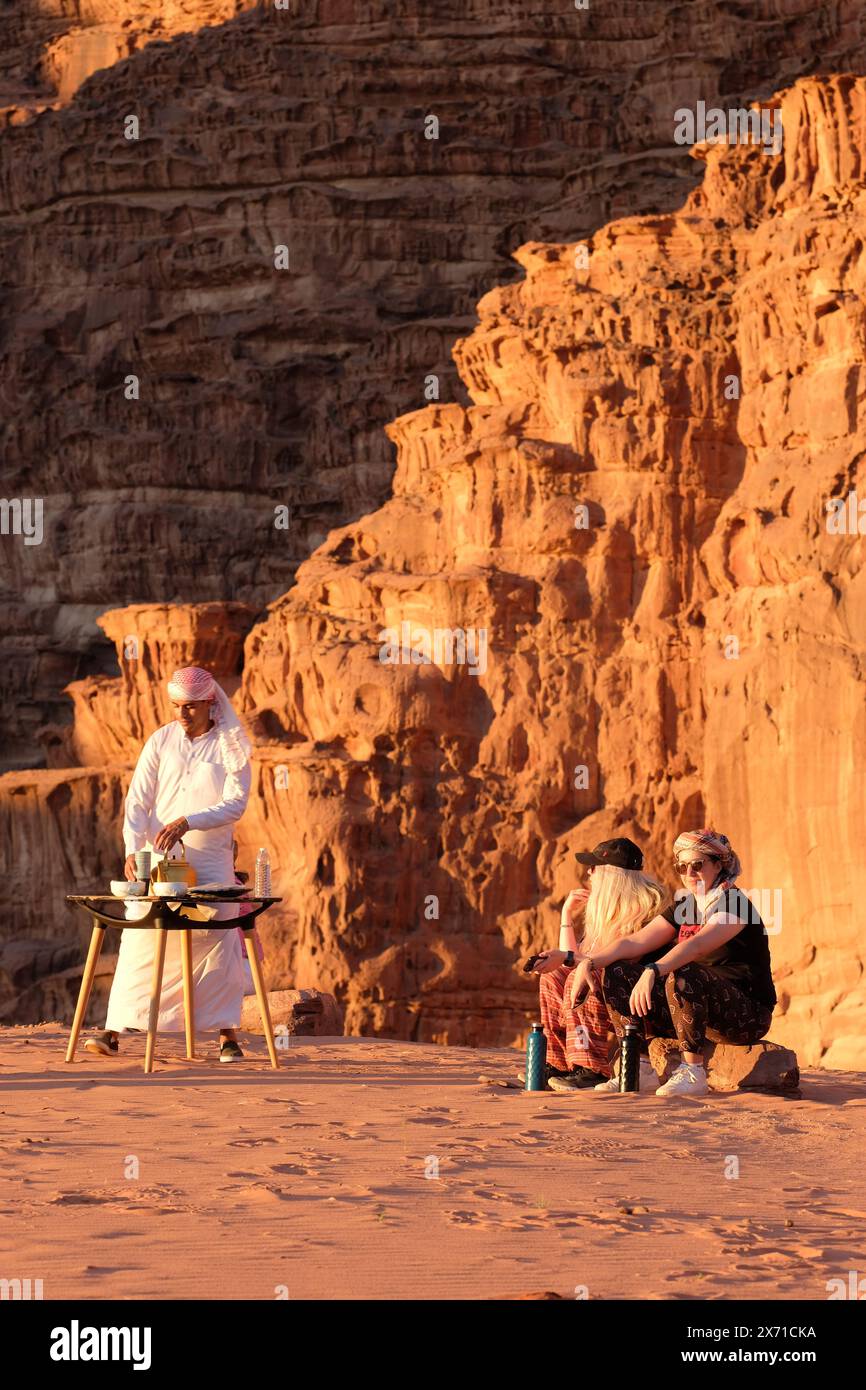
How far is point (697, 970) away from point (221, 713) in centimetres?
371

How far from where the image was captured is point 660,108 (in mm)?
54562

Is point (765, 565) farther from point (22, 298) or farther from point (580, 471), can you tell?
point (22, 298)

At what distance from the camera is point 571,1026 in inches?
443

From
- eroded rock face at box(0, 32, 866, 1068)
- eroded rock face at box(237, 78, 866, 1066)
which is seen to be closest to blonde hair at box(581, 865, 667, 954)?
eroded rock face at box(0, 32, 866, 1068)

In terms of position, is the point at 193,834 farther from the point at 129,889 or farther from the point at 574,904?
the point at 574,904

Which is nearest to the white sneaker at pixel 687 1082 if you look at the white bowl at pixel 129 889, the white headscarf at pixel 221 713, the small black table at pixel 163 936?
the small black table at pixel 163 936

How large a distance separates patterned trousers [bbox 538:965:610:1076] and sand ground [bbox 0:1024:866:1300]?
451 millimetres

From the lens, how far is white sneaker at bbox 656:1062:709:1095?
10703mm

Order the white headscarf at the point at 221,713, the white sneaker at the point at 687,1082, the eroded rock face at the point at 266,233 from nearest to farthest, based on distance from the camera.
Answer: the white sneaker at the point at 687,1082 < the white headscarf at the point at 221,713 < the eroded rock face at the point at 266,233

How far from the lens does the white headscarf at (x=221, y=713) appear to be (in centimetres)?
1235

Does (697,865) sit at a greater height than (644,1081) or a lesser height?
greater

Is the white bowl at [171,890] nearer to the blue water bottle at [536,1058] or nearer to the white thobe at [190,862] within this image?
the white thobe at [190,862]

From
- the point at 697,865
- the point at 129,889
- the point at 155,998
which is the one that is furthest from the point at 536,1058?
the point at 129,889

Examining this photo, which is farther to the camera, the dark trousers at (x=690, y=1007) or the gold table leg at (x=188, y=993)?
the gold table leg at (x=188, y=993)
